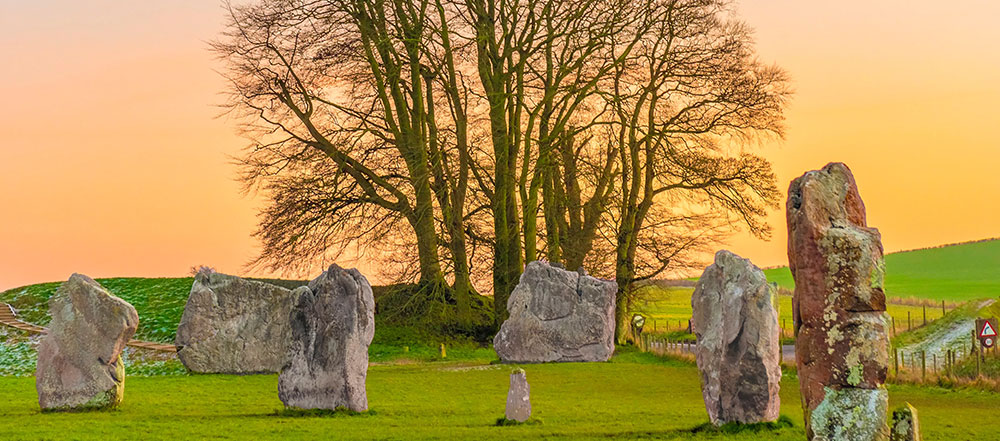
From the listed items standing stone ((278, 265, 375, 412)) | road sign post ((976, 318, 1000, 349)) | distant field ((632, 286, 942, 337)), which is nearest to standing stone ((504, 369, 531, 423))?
standing stone ((278, 265, 375, 412))

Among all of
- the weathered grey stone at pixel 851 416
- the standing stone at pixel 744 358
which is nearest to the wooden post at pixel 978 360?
the standing stone at pixel 744 358

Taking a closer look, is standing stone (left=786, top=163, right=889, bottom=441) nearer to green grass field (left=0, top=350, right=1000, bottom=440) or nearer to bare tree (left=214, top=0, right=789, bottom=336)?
green grass field (left=0, top=350, right=1000, bottom=440)

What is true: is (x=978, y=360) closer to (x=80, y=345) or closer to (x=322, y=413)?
(x=322, y=413)

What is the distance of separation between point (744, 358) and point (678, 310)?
181 feet

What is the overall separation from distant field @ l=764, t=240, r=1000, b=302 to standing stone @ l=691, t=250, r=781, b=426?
51638mm

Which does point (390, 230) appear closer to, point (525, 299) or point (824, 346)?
point (525, 299)

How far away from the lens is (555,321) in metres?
34.7

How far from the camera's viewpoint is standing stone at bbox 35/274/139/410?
2169cm

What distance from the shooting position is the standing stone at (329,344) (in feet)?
68.3

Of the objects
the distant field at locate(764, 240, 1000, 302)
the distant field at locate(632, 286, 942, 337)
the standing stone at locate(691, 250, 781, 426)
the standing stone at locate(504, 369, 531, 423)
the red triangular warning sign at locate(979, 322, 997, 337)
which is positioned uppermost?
the distant field at locate(764, 240, 1000, 302)

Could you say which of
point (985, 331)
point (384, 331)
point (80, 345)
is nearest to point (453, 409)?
point (80, 345)

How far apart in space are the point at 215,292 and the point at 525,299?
9674 millimetres

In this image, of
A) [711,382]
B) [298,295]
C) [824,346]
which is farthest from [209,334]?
[824,346]

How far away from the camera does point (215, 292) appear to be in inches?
1355
